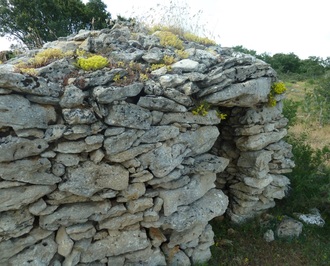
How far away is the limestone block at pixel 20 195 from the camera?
4453 mm

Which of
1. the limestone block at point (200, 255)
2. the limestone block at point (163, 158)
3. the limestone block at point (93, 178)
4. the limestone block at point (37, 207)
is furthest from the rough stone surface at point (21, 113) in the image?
the limestone block at point (200, 255)

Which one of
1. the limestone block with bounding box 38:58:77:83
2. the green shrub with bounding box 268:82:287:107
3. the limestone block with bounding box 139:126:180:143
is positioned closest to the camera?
the limestone block with bounding box 38:58:77:83

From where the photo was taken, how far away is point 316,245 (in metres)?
7.34

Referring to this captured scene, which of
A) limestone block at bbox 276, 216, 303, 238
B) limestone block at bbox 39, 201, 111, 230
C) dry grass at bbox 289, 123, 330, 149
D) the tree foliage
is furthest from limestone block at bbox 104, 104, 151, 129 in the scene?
the tree foliage

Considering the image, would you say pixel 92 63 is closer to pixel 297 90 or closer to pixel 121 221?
pixel 121 221

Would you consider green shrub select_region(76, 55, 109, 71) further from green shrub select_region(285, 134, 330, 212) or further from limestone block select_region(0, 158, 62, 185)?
green shrub select_region(285, 134, 330, 212)

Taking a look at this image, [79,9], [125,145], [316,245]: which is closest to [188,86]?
[125,145]

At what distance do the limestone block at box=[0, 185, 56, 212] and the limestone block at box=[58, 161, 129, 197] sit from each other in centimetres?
32

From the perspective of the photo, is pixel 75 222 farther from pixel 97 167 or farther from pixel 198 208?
pixel 198 208

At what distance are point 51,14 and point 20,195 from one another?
17.3 meters

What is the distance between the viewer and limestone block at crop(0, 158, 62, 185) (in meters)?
4.36

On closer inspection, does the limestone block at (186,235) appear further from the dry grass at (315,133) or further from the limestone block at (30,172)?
the dry grass at (315,133)

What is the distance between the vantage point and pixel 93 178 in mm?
4988

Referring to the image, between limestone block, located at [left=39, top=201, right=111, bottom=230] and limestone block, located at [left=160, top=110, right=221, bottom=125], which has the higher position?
limestone block, located at [left=160, top=110, right=221, bottom=125]
